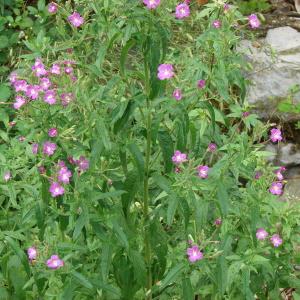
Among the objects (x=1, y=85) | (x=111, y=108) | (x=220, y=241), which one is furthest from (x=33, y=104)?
(x=1, y=85)

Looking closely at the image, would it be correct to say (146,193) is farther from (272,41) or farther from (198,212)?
(272,41)

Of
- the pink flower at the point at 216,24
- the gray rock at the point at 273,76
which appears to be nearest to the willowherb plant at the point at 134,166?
the pink flower at the point at 216,24

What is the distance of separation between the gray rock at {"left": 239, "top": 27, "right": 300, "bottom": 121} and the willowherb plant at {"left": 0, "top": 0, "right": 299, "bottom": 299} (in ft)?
6.03

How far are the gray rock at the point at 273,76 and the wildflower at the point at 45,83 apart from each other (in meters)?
2.29

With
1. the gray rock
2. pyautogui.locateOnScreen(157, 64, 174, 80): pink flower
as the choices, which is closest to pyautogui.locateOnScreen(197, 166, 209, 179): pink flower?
pyautogui.locateOnScreen(157, 64, 174, 80): pink flower

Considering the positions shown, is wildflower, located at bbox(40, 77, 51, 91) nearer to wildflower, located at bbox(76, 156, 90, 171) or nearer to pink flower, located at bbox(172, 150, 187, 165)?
wildflower, located at bbox(76, 156, 90, 171)

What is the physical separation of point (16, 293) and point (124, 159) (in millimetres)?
991

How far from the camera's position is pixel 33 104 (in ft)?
9.27

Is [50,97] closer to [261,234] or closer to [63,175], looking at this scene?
[63,175]

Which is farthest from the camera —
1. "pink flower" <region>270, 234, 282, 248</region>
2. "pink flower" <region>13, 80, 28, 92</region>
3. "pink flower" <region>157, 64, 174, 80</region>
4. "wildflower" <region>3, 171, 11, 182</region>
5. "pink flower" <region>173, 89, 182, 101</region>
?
"pink flower" <region>270, 234, 282, 248</region>

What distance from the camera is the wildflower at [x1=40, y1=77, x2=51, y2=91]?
275 cm

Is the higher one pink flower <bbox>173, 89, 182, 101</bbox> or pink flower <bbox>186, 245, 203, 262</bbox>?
pink flower <bbox>173, 89, 182, 101</bbox>

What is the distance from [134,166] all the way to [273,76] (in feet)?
8.15

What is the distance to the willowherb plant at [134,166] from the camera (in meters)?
2.70
